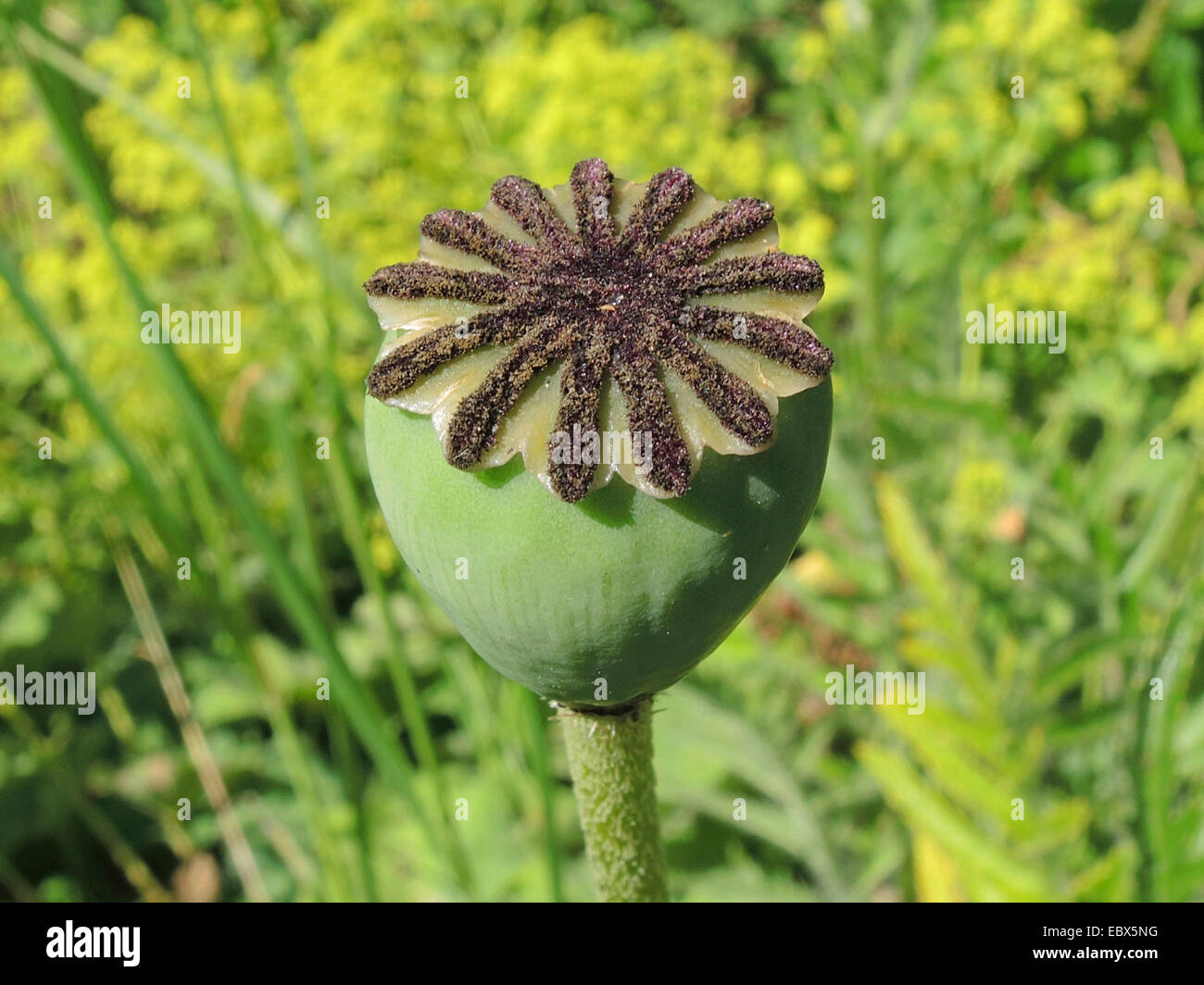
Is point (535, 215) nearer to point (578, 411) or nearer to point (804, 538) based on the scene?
point (578, 411)

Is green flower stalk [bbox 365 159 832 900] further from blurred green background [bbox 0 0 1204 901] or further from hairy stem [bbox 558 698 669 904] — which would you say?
blurred green background [bbox 0 0 1204 901]

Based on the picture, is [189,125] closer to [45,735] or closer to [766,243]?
[45,735]

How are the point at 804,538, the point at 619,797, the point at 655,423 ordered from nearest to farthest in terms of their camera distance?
the point at 655,423
the point at 619,797
the point at 804,538

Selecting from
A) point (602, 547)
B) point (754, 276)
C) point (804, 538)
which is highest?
point (754, 276)

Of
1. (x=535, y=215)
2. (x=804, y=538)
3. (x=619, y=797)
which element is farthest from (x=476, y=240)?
(x=804, y=538)

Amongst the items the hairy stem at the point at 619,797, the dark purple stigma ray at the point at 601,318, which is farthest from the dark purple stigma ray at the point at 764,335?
the hairy stem at the point at 619,797

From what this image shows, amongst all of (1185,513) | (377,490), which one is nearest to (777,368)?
(377,490)
